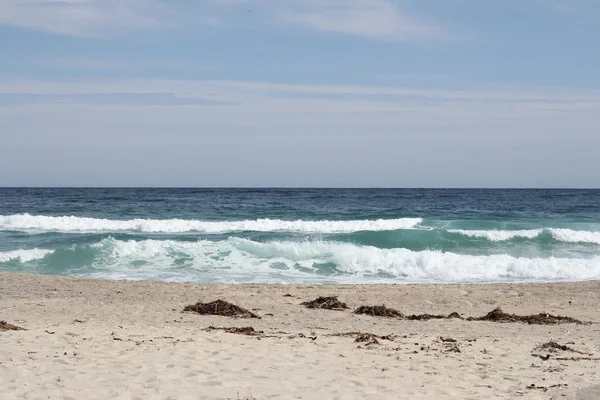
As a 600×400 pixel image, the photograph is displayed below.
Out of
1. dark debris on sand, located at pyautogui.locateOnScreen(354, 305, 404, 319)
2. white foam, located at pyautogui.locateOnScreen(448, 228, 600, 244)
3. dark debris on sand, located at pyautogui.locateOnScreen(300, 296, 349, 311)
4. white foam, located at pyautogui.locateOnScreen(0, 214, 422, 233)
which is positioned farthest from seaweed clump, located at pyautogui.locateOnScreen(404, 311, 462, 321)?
white foam, located at pyautogui.locateOnScreen(0, 214, 422, 233)

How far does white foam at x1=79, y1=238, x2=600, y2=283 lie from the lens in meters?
16.9

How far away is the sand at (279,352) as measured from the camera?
5.66 m

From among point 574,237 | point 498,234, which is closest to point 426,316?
point 498,234

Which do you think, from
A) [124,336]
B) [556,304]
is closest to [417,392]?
[124,336]

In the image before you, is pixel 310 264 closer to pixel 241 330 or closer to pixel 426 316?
pixel 426 316

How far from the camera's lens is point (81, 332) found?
26.4 ft

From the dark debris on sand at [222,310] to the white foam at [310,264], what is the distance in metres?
5.58

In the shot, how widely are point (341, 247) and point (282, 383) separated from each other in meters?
14.6

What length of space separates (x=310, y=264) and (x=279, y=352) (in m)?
11.2

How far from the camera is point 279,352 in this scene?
7199 mm

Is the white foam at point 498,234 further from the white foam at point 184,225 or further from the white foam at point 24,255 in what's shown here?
the white foam at point 24,255

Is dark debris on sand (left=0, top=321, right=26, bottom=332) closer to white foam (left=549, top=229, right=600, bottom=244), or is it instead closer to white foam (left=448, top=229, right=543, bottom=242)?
white foam (left=448, top=229, right=543, bottom=242)

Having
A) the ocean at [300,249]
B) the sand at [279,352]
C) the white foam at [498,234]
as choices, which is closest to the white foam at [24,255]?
the ocean at [300,249]

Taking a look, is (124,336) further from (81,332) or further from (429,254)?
(429,254)
